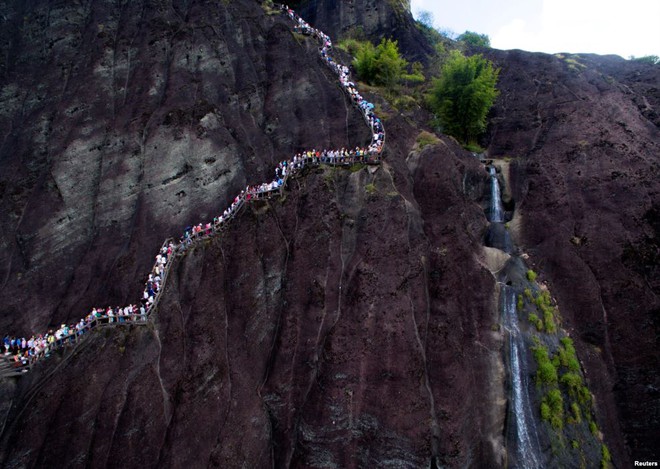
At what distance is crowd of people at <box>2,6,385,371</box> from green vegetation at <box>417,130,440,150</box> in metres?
3.96

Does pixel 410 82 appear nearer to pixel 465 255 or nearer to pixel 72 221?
pixel 465 255

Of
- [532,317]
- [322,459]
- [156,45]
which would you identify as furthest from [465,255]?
[156,45]

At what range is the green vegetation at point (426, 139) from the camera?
3688 cm

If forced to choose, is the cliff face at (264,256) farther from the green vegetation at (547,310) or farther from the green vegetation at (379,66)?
the green vegetation at (379,66)

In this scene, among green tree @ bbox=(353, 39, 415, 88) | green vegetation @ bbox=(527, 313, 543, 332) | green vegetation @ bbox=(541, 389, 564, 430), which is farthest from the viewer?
green tree @ bbox=(353, 39, 415, 88)

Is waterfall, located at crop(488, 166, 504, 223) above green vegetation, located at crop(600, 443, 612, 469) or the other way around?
above

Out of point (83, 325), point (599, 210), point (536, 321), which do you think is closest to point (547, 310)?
point (536, 321)

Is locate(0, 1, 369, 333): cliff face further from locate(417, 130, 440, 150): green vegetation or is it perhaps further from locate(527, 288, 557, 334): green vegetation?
locate(527, 288, 557, 334): green vegetation

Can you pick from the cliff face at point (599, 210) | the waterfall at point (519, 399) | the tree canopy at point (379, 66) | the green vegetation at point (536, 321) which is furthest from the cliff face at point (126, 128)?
the green vegetation at point (536, 321)

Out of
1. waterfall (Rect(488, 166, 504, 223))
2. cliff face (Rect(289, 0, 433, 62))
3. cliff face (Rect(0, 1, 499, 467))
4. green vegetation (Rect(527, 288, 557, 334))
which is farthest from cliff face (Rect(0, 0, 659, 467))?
cliff face (Rect(289, 0, 433, 62))

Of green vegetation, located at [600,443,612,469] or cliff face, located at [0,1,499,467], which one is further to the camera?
green vegetation, located at [600,443,612,469]

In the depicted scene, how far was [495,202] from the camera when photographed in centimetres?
4019

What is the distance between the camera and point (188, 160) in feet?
107

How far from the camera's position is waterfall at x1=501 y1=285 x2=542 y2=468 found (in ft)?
88.6
